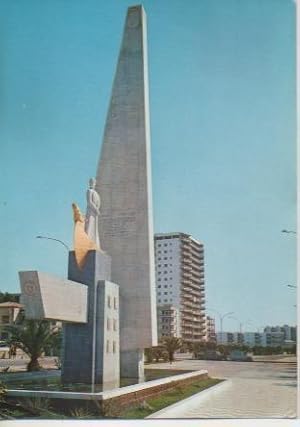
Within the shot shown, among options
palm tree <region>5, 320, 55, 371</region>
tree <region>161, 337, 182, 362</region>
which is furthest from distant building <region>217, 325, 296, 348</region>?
palm tree <region>5, 320, 55, 371</region>

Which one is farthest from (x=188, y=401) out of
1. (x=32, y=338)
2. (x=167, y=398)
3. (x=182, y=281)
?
(x=32, y=338)

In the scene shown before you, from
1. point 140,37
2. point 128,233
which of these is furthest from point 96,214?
point 140,37

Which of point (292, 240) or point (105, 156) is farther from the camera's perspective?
point (105, 156)

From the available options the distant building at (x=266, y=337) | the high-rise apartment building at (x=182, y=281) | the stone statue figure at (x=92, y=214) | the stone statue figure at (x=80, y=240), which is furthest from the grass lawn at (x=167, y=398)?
the stone statue figure at (x=92, y=214)

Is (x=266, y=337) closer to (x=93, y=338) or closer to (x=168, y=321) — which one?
(x=168, y=321)

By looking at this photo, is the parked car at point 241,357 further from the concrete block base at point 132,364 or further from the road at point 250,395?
the concrete block base at point 132,364

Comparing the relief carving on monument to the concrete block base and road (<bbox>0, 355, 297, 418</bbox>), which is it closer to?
the concrete block base

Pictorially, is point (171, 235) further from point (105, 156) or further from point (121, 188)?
point (105, 156)
